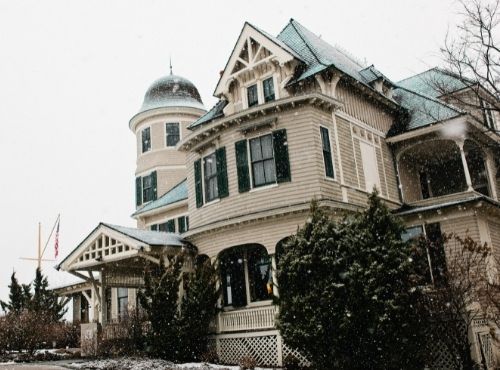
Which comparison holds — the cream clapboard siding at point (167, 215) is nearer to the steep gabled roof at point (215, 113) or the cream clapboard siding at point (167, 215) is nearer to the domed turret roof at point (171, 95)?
the steep gabled roof at point (215, 113)

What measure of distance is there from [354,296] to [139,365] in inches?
264

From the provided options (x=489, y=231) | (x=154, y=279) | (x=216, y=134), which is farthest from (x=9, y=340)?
(x=489, y=231)

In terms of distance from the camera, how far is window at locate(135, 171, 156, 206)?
2884 centimetres

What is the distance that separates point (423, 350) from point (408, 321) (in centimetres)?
91

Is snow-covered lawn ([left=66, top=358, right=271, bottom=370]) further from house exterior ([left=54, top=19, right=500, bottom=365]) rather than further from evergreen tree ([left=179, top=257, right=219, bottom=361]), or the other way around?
house exterior ([left=54, top=19, right=500, bottom=365])

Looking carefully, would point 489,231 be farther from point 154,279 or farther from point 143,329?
point 143,329

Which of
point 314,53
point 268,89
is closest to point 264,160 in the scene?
point 268,89

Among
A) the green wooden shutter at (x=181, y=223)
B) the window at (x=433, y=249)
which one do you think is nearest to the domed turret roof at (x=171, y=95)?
the green wooden shutter at (x=181, y=223)

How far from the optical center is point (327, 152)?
54.9 ft

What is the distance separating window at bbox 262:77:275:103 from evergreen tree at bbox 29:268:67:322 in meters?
18.6

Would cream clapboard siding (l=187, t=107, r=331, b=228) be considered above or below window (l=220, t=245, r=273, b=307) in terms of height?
above

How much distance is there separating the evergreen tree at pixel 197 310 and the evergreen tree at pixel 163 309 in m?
0.25

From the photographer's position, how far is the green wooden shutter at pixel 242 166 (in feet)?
55.6

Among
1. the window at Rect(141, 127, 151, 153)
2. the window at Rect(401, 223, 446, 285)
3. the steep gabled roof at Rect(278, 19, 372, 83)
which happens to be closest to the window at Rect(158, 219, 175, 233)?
the window at Rect(141, 127, 151, 153)
